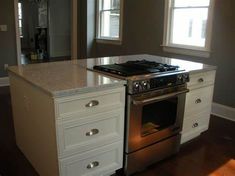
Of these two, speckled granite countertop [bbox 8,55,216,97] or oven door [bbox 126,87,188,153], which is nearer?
speckled granite countertop [bbox 8,55,216,97]

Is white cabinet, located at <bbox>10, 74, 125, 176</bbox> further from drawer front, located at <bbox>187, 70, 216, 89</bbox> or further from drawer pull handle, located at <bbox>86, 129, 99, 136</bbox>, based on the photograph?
drawer front, located at <bbox>187, 70, 216, 89</bbox>

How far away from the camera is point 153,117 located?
2.27 metres

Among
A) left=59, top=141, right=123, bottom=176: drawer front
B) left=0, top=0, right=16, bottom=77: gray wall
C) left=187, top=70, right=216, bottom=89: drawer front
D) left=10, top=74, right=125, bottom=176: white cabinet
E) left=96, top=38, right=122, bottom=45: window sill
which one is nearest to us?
left=10, top=74, right=125, bottom=176: white cabinet

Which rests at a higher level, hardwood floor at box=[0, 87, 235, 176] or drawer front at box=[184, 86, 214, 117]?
drawer front at box=[184, 86, 214, 117]

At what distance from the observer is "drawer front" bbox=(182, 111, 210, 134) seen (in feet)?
8.74

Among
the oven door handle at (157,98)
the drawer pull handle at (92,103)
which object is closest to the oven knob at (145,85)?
the oven door handle at (157,98)

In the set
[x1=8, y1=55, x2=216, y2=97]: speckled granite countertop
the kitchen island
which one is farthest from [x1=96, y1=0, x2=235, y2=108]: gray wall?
the kitchen island

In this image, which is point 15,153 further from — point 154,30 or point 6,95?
point 154,30

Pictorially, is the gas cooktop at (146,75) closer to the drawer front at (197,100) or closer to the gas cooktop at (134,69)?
the gas cooktop at (134,69)

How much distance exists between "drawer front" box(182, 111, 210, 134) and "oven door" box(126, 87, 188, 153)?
0.54ft

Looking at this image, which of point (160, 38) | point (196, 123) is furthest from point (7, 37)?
point (196, 123)

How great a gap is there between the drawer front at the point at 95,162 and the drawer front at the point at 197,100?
0.92 metres

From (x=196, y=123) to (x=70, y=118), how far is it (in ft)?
5.26

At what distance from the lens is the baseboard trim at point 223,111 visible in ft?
11.7
